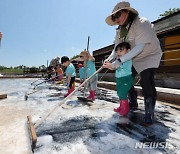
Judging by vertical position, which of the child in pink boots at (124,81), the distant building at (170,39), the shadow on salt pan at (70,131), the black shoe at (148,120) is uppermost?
the distant building at (170,39)

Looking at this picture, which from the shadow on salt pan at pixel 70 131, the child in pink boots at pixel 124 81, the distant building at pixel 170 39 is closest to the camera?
the shadow on salt pan at pixel 70 131

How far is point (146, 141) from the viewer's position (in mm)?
1954

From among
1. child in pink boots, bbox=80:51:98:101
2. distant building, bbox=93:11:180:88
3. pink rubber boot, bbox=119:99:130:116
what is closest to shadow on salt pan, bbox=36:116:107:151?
pink rubber boot, bbox=119:99:130:116

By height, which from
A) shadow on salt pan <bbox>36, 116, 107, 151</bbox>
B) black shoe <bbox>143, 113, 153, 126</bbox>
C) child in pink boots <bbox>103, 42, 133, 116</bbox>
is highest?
child in pink boots <bbox>103, 42, 133, 116</bbox>

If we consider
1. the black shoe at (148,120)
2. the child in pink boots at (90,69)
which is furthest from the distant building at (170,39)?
the black shoe at (148,120)

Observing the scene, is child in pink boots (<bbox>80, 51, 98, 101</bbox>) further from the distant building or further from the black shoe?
the distant building

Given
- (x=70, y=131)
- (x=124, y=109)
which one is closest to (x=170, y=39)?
(x=124, y=109)

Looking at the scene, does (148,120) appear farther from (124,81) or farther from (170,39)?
(170,39)

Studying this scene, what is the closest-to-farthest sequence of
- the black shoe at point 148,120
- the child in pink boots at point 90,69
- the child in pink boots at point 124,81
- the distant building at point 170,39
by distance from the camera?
the black shoe at point 148,120 → the child in pink boots at point 124,81 → the child in pink boots at point 90,69 → the distant building at point 170,39

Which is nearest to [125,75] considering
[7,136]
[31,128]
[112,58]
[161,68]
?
[112,58]

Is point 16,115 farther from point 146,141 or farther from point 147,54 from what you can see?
point 147,54

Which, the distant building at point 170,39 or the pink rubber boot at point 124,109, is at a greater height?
the distant building at point 170,39

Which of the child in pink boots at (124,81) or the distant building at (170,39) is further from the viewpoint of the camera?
the distant building at (170,39)

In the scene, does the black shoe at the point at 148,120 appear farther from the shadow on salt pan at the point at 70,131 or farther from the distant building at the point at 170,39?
the distant building at the point at 170,39
